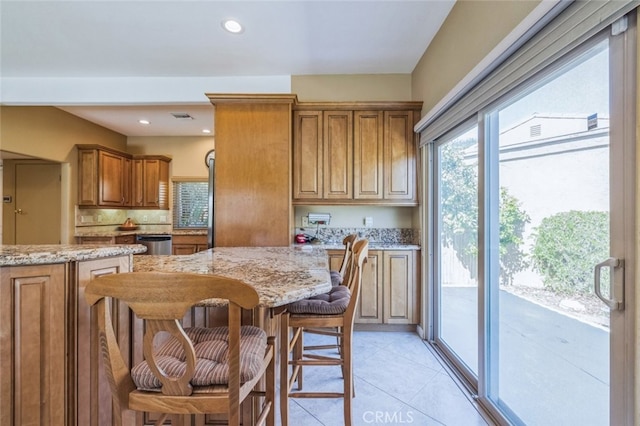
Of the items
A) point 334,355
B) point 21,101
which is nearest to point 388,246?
point 334,355

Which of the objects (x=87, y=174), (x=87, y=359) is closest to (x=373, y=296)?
(x=87, y=359)

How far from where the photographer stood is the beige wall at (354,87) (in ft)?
11.2

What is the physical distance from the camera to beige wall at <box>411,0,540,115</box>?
157cm

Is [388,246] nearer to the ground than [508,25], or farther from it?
nearer to the ground

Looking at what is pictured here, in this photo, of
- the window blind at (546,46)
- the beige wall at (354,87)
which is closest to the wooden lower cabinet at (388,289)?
the window blind at (546,46)

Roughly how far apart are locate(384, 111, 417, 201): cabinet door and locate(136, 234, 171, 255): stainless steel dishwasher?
13.5ft

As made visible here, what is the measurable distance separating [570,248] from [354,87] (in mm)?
2825

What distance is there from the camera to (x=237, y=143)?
311cm

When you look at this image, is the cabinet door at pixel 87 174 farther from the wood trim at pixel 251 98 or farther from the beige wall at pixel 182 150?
the wood trim at pixel 251 98

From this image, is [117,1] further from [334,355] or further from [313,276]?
[334,355]

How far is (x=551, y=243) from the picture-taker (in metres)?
1.38

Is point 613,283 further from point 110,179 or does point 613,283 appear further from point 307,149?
point 110,179

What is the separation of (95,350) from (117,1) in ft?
8.39

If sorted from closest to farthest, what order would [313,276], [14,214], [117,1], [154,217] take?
1. [313,276]
2. [117,1]
3. [14,214]
4. [154,217]
